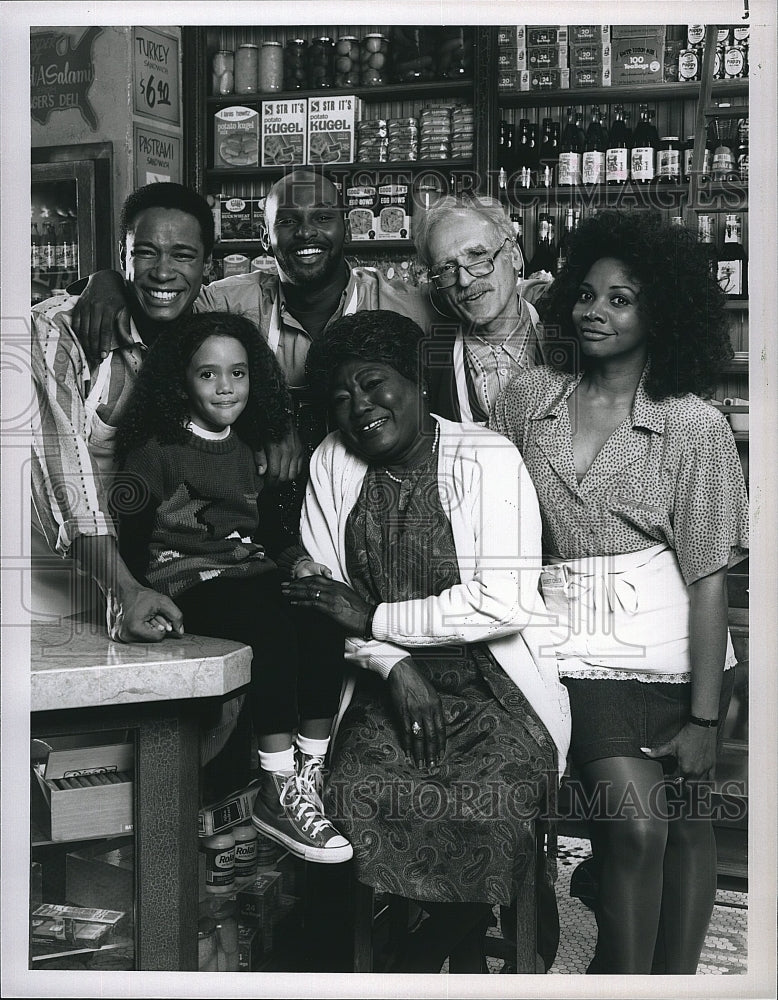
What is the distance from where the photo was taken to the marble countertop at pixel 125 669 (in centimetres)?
182

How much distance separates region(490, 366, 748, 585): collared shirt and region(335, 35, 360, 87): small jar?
0.83 metres

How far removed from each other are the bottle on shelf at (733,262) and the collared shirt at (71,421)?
1.20 metres

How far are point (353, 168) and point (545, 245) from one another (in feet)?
1.41

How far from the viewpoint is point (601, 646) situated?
193cm

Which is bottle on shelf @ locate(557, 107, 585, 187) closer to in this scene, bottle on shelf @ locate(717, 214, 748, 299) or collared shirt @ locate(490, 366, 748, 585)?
bottle on shelf @ locate(717, 214, 748, 299)

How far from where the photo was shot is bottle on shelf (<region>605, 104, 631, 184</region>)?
193 centimetres

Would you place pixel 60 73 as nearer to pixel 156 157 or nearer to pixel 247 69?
pixel 156 157

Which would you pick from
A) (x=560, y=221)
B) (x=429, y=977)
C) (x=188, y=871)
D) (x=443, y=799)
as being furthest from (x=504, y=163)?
(x=429, y=977)

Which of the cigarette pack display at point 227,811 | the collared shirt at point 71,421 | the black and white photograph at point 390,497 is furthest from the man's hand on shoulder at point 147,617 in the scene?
the cigarette pack display at point 227,811

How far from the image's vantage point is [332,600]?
1941mm

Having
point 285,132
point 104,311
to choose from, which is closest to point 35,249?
point 104,311

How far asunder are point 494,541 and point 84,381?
92 centimetres

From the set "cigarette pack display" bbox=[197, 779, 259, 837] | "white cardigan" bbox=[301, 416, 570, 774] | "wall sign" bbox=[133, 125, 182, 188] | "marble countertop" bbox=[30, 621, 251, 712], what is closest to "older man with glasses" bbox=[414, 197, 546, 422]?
"white cardigan" bbox=[301, 416, 570, 774]

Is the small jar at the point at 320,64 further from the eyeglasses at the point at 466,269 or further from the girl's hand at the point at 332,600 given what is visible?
the girl's hand at the point at 332,600
